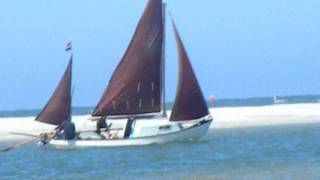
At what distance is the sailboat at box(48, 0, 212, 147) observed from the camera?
4022 cm

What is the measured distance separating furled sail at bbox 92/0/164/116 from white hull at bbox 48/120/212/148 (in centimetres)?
207

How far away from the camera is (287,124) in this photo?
62000 mm

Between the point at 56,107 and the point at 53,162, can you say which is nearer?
the point at 53,162

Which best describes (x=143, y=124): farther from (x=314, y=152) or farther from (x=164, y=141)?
(x=314, y=152)

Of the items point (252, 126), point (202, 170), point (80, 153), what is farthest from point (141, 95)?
point (252, 126)

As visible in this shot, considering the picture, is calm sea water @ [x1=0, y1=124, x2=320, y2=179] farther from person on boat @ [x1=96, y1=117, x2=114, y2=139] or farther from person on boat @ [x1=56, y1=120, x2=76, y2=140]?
person on boat @ [x1=96, y1=117, x2=114, y2=139]

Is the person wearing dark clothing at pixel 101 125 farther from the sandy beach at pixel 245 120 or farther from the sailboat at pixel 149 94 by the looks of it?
the sandy beach at pixel 245 120

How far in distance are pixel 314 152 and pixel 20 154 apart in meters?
14.2

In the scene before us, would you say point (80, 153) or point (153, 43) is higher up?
point (153, 43)

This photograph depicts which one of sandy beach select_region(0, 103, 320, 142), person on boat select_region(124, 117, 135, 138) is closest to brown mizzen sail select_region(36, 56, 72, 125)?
person on boat select_region(124, 117, 135, 138)

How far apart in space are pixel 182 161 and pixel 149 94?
31.5 feet

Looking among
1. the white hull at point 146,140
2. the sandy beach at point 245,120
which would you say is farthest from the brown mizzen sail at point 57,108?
the sandy beach at point 245,120

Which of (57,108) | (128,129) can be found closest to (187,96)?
(128,129)

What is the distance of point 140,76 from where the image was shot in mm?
41750
